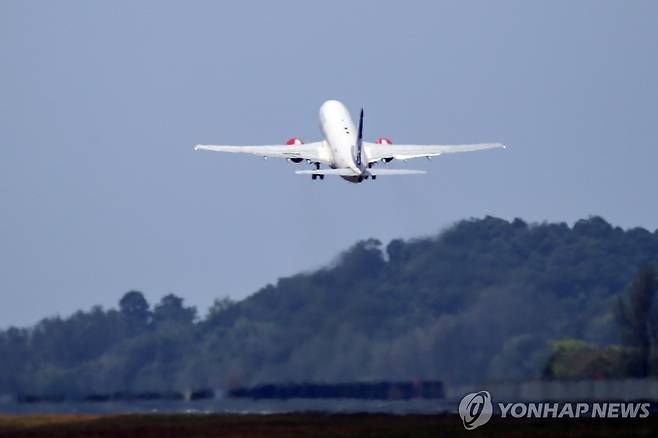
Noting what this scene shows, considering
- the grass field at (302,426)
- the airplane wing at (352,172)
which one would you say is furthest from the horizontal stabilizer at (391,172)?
the grass field at (302,426)

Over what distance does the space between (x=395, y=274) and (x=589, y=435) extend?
28.2 meters

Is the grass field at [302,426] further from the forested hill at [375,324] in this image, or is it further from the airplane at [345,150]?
the airplane at [345,150]

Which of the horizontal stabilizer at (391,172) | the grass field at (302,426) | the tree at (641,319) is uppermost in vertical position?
the horizontal stabilizer at (391,172)

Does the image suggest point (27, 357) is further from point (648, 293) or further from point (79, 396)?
point (648, 293)

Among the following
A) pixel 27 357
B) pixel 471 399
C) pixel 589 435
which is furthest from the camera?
pixel 27 357

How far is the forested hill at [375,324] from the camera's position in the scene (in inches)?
3526

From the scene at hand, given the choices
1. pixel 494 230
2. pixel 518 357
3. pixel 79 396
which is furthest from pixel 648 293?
pixel 79 396

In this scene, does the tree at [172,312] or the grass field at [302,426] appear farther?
the tree at [172,312]

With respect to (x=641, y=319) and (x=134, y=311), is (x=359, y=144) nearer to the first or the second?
(x=134, y=311)

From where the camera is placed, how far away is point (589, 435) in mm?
71938

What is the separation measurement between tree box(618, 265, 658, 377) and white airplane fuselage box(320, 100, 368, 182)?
22523mm

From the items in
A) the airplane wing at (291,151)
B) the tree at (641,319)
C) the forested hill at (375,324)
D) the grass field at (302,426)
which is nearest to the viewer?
the grass field at (302,426)

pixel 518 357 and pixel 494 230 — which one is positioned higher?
pixel 494 230

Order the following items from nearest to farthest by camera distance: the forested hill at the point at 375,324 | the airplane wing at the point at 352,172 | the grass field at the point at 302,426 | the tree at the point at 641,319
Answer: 1. the grass field at the point at 302,426
2. the tree at the point at 641,319
3. the forested hill at the point at 375,324
4. the airplane wing at the point at 352,172
